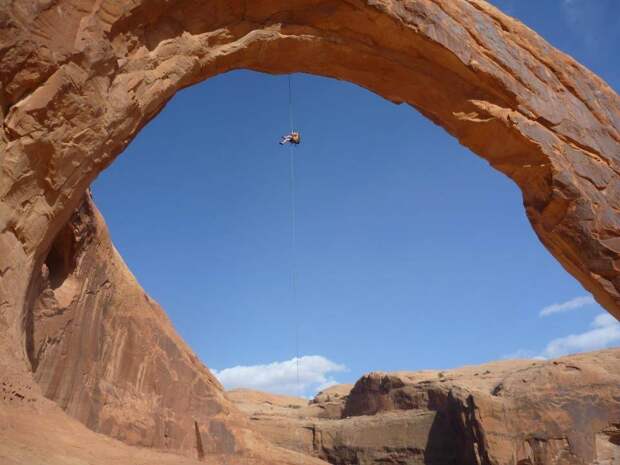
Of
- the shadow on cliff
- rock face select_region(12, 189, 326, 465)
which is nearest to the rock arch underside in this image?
rock face select_region(12, 189, 326, 465)

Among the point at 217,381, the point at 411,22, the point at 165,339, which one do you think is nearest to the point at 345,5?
the point at 411,22

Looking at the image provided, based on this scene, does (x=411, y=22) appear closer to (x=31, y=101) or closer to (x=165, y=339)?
(x=31, y=101)

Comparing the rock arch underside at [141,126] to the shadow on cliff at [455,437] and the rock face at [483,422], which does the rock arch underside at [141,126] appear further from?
the shadow on cliff at [455,437]

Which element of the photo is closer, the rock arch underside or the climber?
the rock arch underside

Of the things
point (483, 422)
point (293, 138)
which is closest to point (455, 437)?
point (483, 422)

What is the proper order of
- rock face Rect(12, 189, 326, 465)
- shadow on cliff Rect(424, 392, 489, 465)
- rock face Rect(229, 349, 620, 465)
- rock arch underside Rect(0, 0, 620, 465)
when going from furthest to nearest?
shadow on cliff Rect(424, 392, 489, 465), rock face Rect(229, 349, 620, 465), rock face Rect(12, 189, 326, 465), rock arch underside Rect(0, 0, 620, 465)

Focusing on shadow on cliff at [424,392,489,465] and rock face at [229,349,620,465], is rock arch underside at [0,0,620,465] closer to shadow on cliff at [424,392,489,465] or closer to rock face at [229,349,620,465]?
rock face at [229,349,620,465]

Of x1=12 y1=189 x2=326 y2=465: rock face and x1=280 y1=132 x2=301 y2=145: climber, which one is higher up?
x1=280 y1=132 x2=301 y2=145: climber
